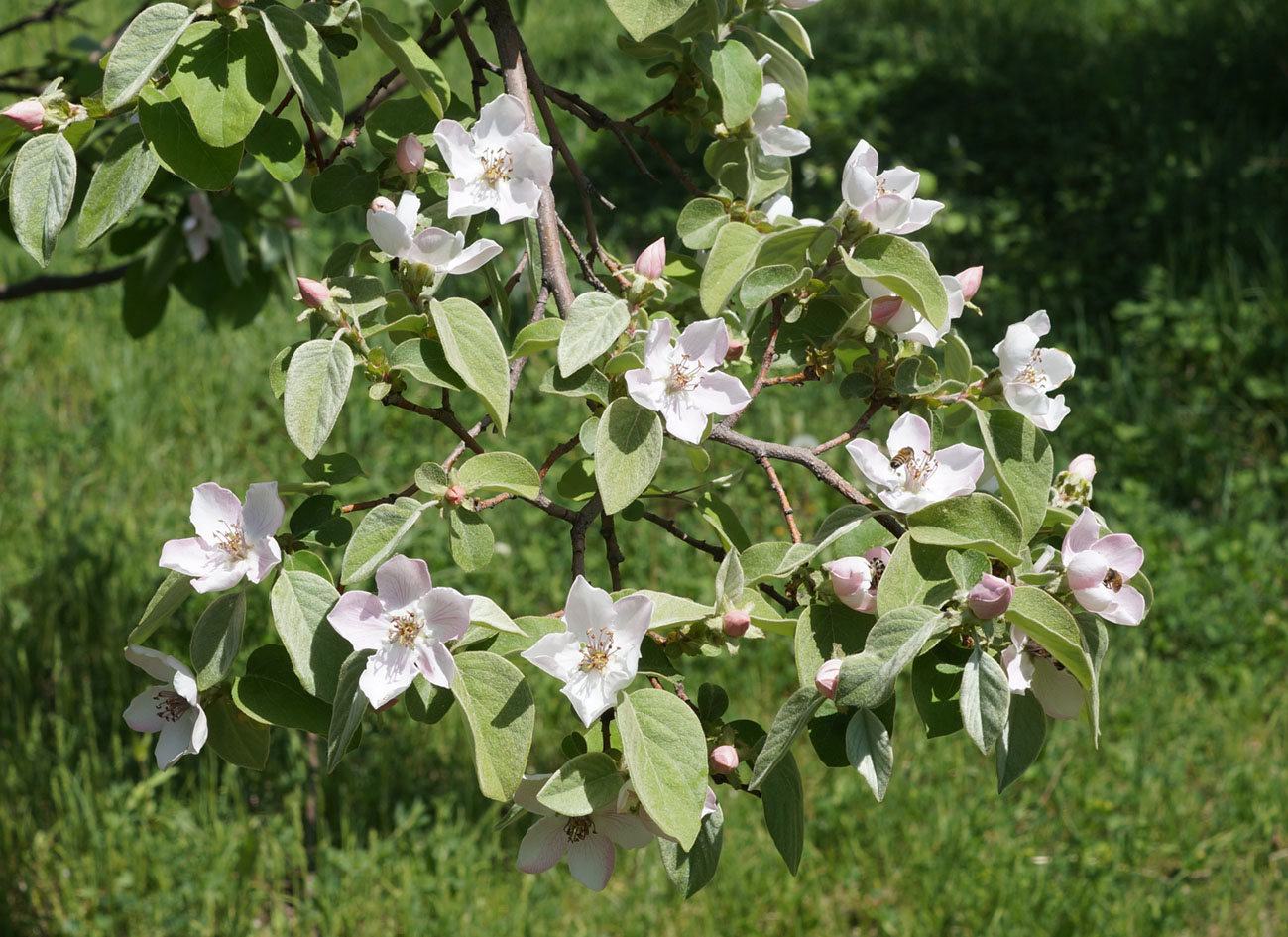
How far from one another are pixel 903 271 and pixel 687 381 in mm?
202

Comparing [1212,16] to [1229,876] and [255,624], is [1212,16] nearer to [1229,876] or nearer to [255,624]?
[1229,876]

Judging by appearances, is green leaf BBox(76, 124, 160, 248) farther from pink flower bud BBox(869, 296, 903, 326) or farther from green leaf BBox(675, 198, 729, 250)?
pink flower bud BBox(869, 296, 903, 326)

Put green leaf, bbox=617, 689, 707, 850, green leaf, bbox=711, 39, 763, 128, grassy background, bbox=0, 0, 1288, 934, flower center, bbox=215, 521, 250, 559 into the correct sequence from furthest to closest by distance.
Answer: grassy background, bbox=0, 0, 1288, 934
green leaf, bbox=711, 39, 763, 128
flower center, bbox=215, 521, 250, 559
green leaf, bbox=617, 689, 707, 850

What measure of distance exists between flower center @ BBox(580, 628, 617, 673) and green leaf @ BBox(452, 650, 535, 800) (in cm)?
5

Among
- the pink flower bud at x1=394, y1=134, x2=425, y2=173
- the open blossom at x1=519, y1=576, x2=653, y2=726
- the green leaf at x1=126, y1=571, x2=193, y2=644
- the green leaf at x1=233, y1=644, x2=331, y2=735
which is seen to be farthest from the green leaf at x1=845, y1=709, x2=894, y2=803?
the pink flower bud at x1=394, y1=134, x2=425, y2=173

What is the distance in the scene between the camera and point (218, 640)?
0.92 metres

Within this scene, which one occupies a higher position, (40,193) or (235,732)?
(40,193)

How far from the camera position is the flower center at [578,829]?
1026mm

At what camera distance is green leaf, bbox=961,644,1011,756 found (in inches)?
32.2

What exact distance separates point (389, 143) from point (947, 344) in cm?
57

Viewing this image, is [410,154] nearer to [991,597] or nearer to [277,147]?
[277,147]

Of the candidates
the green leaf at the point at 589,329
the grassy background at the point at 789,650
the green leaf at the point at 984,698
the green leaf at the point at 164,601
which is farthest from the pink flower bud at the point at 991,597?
the grassy background at the point at 789,650

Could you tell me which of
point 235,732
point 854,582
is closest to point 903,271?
point 854,582

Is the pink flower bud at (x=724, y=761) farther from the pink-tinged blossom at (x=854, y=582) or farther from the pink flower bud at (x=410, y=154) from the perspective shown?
the pink flower bud at (x=410, y=154)
